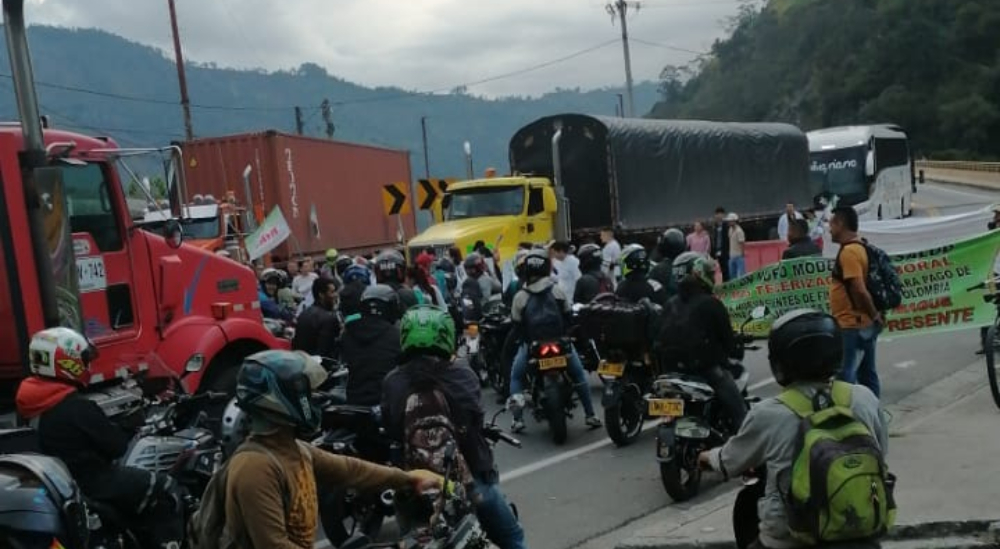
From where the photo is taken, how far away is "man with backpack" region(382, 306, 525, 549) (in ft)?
14.3

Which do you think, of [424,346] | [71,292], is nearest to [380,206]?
[71,292]

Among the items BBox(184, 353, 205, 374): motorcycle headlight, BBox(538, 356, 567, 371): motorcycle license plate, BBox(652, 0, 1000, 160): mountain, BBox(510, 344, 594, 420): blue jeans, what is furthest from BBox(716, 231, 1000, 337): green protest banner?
BBox(652, 0, 1000, 160): mountain

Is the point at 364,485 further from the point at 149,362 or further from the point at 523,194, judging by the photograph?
the point at 523,194

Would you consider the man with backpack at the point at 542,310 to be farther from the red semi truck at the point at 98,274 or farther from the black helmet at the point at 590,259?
the red semi truck at the point at 98,274

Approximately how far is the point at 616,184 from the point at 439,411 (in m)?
15.7

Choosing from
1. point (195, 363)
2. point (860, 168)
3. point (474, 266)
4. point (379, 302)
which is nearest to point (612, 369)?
point (379, 302)

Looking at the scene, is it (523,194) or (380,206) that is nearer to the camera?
(523,194)

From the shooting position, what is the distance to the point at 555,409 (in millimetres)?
8594

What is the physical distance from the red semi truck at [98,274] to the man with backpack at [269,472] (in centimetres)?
419

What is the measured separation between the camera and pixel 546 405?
28.3 feet

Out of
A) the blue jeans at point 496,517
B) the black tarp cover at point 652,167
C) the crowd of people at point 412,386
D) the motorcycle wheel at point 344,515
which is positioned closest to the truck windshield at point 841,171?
the black tarp cover at point 652,167

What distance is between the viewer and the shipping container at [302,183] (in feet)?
65.9

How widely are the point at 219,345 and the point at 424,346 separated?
4058mm

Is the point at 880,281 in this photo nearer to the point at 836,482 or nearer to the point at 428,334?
the point at 428,334
